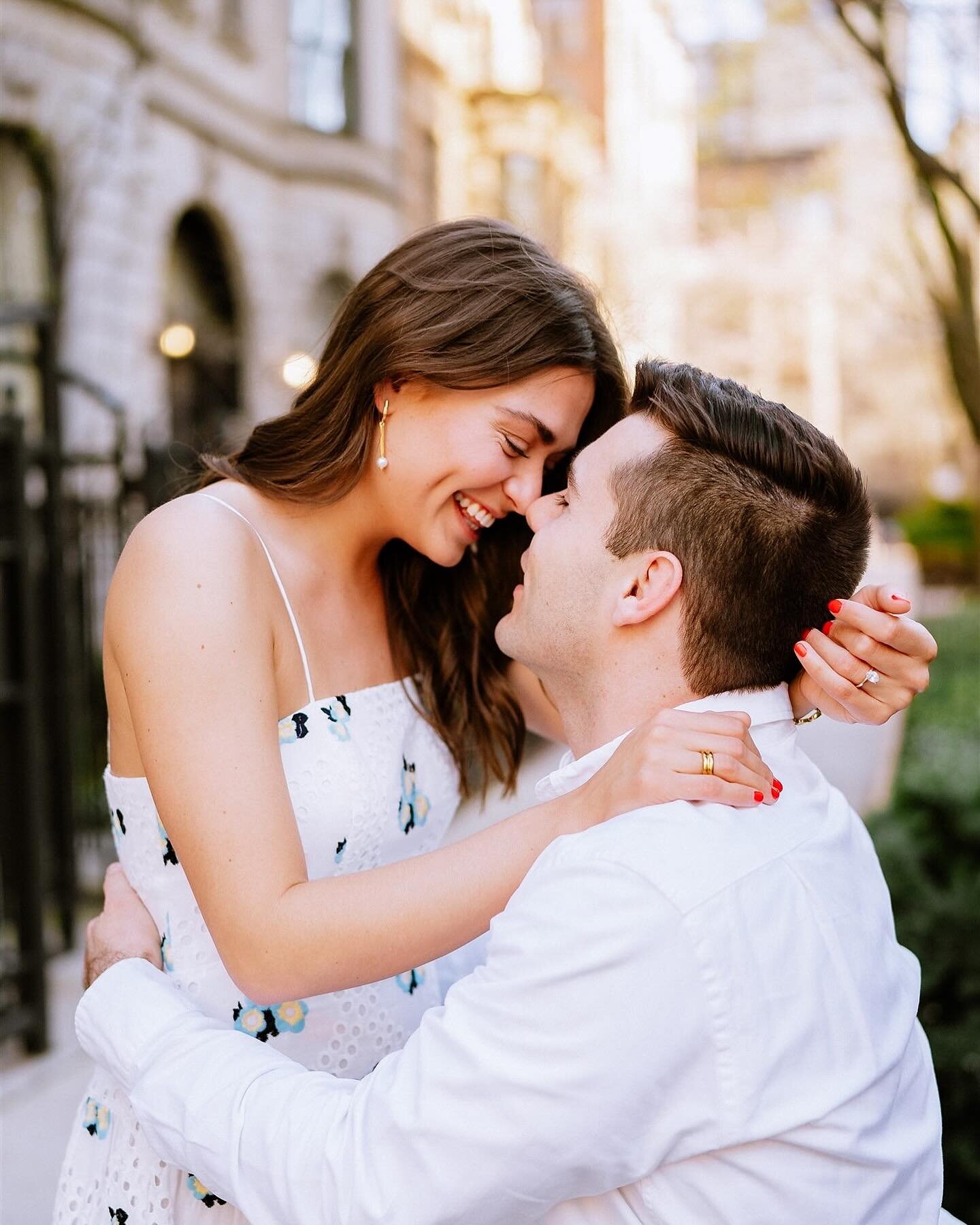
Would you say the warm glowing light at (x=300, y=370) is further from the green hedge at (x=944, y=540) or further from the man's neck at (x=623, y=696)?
the green hedge at (x=944, y=540)

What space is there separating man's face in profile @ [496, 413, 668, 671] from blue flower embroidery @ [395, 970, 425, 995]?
70 centimetres

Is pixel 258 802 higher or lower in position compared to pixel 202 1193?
higher

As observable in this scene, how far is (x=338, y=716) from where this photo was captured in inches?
89.5

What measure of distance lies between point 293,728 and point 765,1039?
1002 mm

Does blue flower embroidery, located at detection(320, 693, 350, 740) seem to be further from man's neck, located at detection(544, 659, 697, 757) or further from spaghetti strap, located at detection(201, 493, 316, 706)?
man's neck, located at detection(544, 659, 697, 757)

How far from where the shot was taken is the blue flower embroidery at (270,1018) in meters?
2.13

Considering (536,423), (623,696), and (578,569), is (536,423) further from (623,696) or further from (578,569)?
(623,696)

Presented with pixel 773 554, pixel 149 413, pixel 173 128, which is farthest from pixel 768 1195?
pixel 173 128

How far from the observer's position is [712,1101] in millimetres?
1519

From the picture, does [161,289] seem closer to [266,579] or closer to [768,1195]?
[266,579]

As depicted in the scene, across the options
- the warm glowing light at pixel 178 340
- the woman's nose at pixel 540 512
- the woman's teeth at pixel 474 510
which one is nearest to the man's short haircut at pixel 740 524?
the woman's nose at pixel 540 512

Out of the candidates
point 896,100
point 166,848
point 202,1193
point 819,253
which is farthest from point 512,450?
point 819,253

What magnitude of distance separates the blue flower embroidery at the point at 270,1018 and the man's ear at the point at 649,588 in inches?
34.9

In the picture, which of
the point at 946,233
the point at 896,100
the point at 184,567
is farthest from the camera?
the point at 946,233
